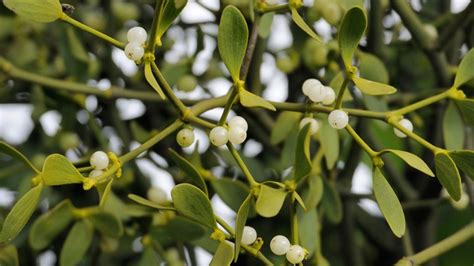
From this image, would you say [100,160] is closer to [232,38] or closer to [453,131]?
[232,38]

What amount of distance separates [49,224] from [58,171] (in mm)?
183

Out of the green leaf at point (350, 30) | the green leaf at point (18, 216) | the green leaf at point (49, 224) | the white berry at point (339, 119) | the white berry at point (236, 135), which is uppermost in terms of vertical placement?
the green leaf at point (350, 30)

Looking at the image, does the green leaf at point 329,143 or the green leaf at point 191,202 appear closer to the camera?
the green leaf at point 191,202

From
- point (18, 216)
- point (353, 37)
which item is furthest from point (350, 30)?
point (18, 216)

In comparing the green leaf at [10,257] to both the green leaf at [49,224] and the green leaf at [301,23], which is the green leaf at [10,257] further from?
the green leaf at [301,23]

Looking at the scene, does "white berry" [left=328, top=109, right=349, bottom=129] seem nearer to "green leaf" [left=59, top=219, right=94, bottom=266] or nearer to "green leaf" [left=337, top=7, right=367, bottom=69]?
"green leaf" [left=337, top=7, right=367, bottom=69]

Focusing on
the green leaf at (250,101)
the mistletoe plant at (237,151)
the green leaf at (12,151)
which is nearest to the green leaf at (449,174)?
the mistletoe plant at (237,151)

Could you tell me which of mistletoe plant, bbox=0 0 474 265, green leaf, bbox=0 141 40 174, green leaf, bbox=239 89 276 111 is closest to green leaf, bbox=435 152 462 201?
mistletoe plant, bbox=0 0 474 265

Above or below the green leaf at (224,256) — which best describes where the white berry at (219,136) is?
above

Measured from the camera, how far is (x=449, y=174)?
1.65 ft

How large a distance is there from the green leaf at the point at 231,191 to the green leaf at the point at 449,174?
6.2 inches

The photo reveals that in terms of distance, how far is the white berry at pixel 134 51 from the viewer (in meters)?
0.50

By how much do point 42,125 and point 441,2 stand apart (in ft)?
1.37

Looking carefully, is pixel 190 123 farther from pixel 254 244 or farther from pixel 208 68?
pixel 208 68
